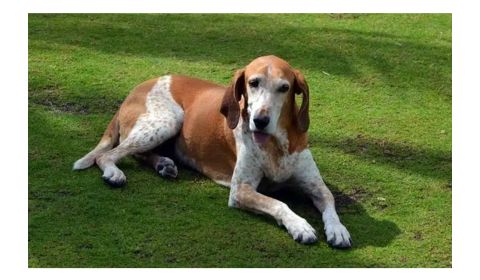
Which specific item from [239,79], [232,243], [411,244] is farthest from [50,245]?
[411,244]

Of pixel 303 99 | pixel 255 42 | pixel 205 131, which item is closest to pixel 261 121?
pixel 303 99

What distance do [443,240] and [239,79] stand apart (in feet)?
6.56

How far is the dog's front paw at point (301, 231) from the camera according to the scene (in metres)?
7.04

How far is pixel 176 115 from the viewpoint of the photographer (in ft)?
28.8

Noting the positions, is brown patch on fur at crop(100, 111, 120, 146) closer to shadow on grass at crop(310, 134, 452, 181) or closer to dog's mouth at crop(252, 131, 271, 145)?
dog's mouth at crop(252, 131, 271, 145)

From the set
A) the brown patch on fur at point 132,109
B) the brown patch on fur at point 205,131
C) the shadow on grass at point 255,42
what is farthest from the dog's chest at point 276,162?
the shadow on grass at point 255,42

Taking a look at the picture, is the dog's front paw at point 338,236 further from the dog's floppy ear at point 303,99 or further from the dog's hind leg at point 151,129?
the dog's hind leg at point 151,129

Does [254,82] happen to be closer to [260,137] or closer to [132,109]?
[260,137]

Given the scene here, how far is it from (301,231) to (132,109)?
2377mm

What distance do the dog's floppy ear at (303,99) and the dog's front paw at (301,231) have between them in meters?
0.88

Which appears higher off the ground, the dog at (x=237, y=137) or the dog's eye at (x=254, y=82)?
the dog's eye at (x=254, y=82)

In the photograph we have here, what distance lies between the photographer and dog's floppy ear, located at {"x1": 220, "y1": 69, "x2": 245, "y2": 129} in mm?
7761

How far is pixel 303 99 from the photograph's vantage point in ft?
25.2

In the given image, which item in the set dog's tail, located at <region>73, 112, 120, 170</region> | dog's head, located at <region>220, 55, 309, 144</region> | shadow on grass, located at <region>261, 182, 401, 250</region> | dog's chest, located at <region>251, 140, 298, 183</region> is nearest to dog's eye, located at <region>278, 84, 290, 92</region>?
dog's head, located at <region>220, 55, 309, 144</region>
